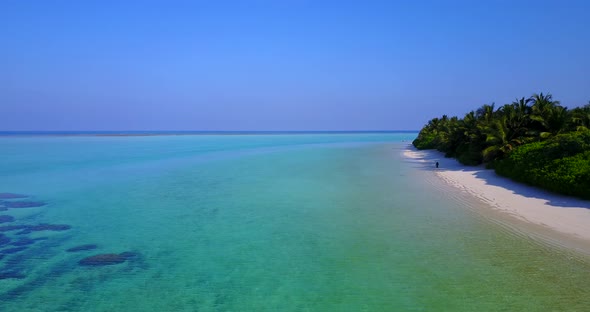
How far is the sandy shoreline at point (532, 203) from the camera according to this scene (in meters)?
11.9

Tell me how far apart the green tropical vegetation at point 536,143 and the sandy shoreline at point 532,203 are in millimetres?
596

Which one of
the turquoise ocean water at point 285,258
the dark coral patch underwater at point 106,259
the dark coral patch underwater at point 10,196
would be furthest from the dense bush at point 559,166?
the dark coral patch underwater at point 10,196

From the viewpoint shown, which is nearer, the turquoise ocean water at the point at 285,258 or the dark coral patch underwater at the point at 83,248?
the turquoise ocean water at the point at 285,258

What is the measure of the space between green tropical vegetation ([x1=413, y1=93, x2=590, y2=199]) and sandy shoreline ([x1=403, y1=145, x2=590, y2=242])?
596 millimetres

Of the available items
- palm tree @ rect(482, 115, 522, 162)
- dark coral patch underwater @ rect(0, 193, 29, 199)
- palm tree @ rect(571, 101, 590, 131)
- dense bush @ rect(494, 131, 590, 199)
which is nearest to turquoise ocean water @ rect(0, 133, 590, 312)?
dark coral patch underwater @ rect(0, 193, 29, 199)

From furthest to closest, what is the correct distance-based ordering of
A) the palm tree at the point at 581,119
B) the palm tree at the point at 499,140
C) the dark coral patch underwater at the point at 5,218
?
the palm tree at the point at 499,140 → the palm tree at the point at 581,119 → the dark coral patch underwater at the point at 5,218

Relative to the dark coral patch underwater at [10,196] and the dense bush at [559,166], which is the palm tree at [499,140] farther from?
the dark coral patch underwater at [10,196]

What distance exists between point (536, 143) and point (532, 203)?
8370 mm

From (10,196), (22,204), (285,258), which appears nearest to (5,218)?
(22,204)

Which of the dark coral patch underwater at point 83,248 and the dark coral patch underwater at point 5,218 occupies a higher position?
the dark coral patch underwater at point 83,248

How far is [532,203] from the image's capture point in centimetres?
1494

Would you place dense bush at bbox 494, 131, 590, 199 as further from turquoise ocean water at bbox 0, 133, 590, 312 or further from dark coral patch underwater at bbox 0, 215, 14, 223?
dark coral patch underwater at bbox 0, 215, 14, 223

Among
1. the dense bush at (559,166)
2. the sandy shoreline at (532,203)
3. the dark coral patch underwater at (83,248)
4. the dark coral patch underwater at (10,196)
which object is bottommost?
the dark coral patch underwater at (10,196)

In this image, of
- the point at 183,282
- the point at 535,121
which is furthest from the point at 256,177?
the point at 535,121
